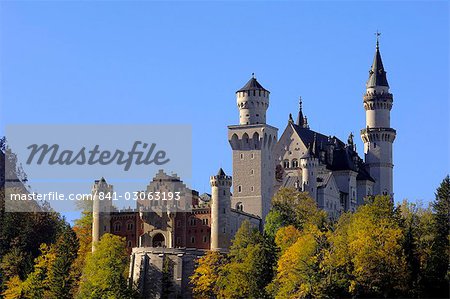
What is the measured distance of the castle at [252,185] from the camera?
13438cm

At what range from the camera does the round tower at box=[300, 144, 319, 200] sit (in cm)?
15288

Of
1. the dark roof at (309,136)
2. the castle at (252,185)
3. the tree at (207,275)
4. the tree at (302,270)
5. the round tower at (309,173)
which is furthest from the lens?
the dark roof at (309,136)

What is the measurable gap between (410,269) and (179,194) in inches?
1186

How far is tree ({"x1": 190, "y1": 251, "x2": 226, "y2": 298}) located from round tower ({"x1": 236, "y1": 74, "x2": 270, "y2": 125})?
18121 mm

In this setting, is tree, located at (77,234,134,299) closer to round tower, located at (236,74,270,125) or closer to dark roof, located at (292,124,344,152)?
round tower, located at (236,74,270,125)

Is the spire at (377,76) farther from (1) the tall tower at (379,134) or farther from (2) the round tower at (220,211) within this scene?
(2) the round tower at (220,211)

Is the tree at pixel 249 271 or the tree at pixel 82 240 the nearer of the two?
the tree at pixel 249 271

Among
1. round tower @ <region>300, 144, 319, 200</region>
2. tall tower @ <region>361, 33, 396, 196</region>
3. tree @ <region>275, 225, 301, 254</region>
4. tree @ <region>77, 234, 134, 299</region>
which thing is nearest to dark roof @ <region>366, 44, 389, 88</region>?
tall tower @ <region>361, 33, 396, 196</region>

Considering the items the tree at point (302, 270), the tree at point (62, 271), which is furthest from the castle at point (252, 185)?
the tree at point (302, 270)

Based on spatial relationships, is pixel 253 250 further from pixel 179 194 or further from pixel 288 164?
pixel 288 164

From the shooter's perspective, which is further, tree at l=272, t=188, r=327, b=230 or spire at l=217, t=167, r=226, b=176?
tree at l=272, t=188, r=327, b=230

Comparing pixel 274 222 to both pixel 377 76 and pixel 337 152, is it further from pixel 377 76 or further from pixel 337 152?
pixel 377 76

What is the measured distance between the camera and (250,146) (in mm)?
145625

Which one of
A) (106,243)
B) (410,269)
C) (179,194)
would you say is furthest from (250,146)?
(410,269)
